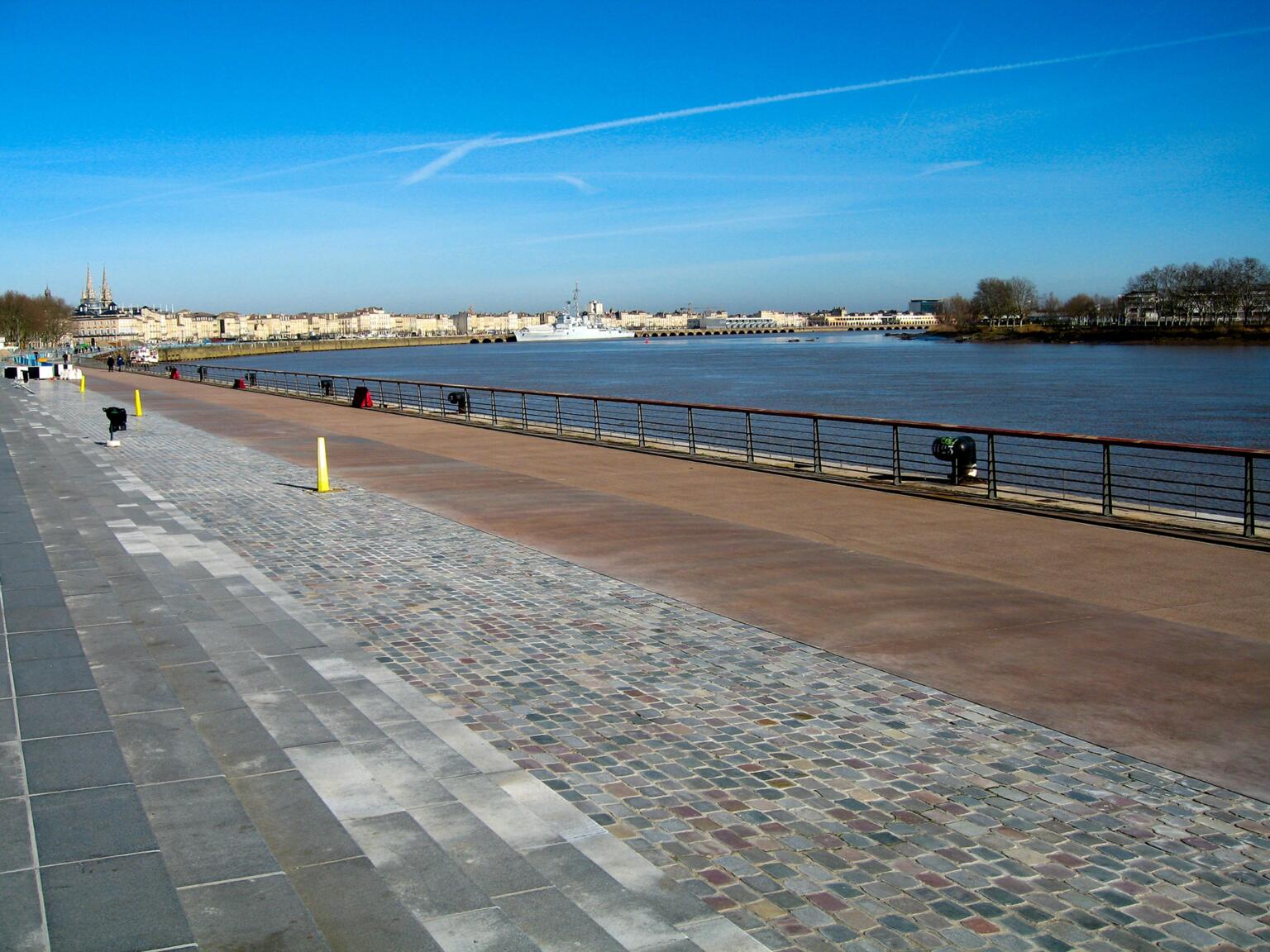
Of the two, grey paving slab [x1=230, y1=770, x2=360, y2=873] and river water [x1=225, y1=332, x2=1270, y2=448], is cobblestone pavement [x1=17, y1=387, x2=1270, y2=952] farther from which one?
river water [x1=225, y1=332, x2=1270, y2=448]

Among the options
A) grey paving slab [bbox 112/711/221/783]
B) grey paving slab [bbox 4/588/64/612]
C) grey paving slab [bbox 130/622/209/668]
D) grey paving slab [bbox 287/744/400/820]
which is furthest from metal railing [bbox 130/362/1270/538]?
grey paving slab [bbox 4/588/64/612]

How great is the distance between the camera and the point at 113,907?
4336 mm

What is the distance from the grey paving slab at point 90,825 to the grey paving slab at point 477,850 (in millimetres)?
1236

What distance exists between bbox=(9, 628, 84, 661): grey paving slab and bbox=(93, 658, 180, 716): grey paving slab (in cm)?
55

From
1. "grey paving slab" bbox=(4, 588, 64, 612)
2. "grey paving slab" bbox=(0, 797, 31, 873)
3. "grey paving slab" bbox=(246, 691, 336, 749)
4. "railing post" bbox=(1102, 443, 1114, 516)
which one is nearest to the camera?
"grey paving slab" bbox=(0, 797, 31, 873)

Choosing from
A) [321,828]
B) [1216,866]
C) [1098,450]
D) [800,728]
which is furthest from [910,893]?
[1098,450]

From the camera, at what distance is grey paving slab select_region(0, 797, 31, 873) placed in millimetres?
4680

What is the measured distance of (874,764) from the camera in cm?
588

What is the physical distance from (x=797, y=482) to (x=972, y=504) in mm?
3154

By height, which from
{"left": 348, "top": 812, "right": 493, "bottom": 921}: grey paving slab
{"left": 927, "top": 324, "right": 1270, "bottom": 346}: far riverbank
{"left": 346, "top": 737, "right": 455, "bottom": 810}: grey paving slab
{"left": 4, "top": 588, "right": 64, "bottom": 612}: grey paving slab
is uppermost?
{"left": 927, "top": 324, "right": 1270, "bottom": 346}: far riverbank

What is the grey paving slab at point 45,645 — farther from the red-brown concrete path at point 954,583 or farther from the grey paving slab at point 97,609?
the red-brown concrete path at point 954,583

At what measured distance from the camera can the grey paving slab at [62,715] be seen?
636 centimetres

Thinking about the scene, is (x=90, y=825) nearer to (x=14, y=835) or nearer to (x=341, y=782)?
(x=14, y=835)

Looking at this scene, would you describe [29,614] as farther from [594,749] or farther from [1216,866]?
[1216,866]
